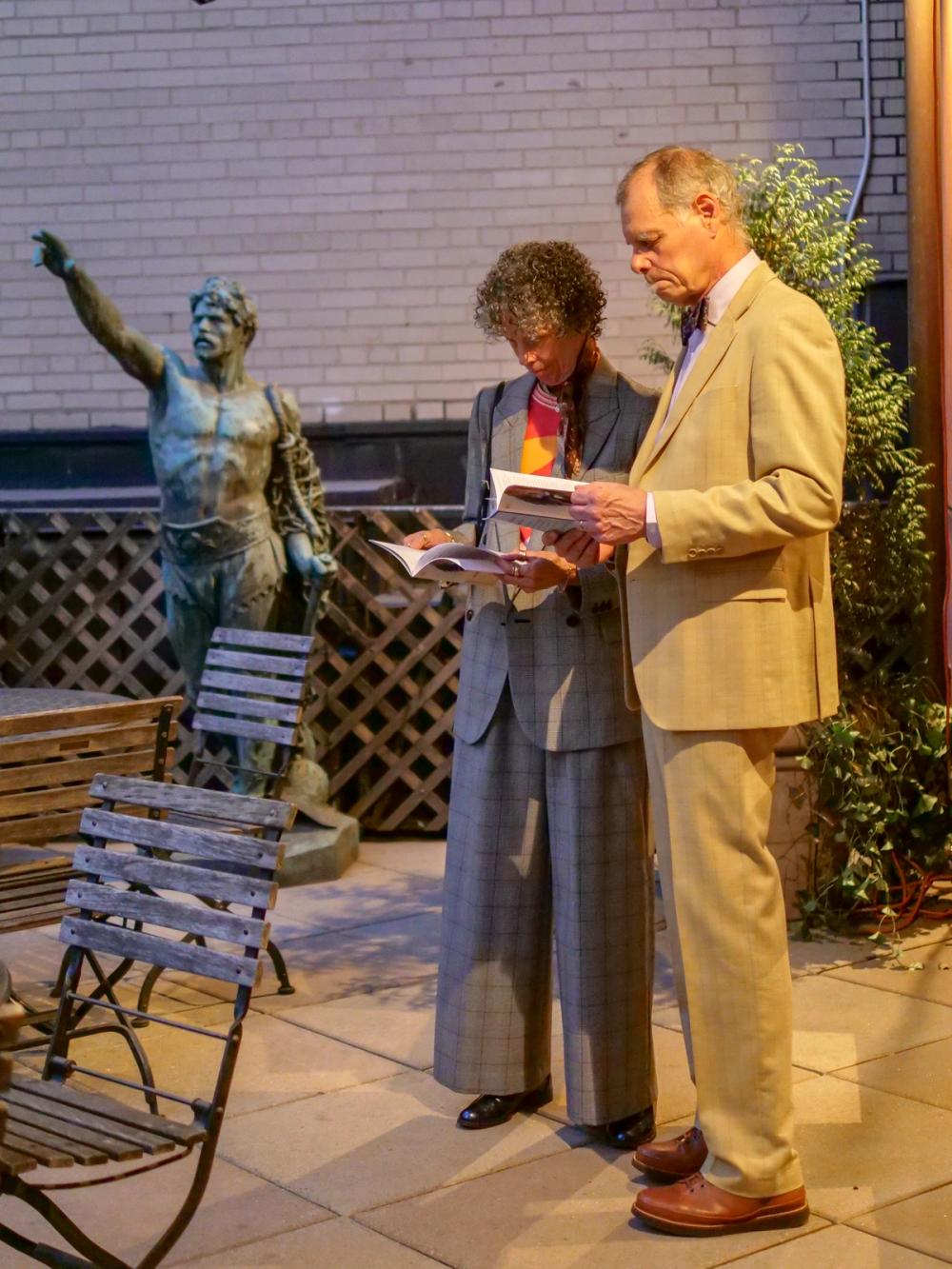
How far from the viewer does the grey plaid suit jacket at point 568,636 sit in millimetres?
2986

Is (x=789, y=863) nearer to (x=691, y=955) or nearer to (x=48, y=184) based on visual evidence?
(x=691, y=955)

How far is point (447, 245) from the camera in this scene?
23.5ft

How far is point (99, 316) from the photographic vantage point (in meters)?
4.94

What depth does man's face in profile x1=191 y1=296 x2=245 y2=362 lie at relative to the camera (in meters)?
5.11

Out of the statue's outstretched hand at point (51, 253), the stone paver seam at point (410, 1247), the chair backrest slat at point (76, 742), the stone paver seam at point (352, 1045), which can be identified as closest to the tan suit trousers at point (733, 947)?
the stone paver seam at point (410, 1247)

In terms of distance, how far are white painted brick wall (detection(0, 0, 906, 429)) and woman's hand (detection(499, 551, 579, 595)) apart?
171 inches

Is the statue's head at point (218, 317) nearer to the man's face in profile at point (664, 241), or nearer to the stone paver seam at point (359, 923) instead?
the stone paver seam at point (359, 923)

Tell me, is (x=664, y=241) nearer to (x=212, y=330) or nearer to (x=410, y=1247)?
(x=410, y=1247)

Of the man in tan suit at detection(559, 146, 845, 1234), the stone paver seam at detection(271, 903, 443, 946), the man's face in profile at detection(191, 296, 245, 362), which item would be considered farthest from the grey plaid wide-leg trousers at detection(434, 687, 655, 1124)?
the man's face in profile at detection(191, 296, 245, 362)

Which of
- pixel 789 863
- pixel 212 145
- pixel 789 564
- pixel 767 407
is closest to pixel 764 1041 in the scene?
pixel 789 564

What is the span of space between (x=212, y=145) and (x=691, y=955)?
5485 mm

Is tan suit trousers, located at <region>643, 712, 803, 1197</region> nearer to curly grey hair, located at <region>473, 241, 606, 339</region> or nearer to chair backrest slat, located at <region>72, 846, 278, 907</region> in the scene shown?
chair backrest slat, located at <region>72, 846, 278, 907</region>

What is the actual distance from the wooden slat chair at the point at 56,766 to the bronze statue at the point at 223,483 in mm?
1689

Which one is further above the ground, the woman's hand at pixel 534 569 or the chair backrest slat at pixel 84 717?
the woman's hand at pixel 534 569
